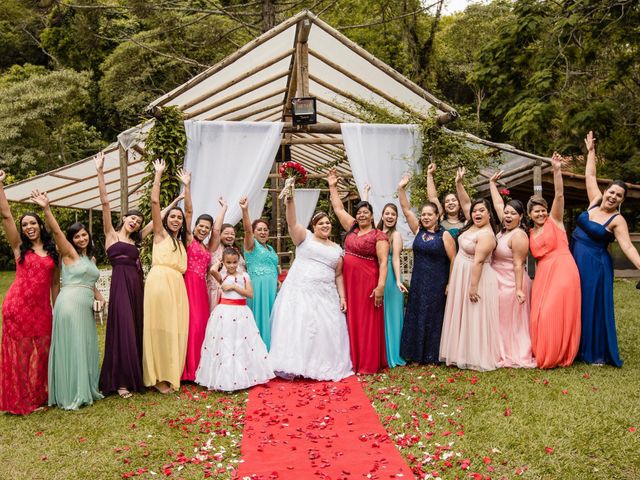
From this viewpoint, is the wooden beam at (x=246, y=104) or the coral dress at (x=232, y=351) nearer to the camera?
the coral dress at (x=232, y=351)

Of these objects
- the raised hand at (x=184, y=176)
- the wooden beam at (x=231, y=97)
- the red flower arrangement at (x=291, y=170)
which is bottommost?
the raised hand at (x=184, y=176)

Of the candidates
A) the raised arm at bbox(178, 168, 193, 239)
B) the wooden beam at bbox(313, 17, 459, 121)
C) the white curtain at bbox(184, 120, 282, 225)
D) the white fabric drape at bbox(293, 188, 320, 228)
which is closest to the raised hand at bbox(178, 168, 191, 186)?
the raised arm at bbox(178, 168, 193, 239)

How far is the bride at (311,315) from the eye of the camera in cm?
588

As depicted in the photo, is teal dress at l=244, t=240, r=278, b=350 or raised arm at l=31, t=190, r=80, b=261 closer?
raised arm at l=31, t=190, r=80, b=261

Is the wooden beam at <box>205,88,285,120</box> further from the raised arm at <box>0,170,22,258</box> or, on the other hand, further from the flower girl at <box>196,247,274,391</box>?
the raised arm at <box>0,170,22,258</box>

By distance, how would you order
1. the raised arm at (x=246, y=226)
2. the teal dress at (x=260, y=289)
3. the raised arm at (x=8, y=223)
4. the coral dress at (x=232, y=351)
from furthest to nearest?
the teal dress at (x=260, y=289) < the raised arm at (x=246, y=226) < the coral dress at (x=232, y=351) < the raised arm at (x=8, y=223)

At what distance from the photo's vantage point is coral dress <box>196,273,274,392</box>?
5.57 meters

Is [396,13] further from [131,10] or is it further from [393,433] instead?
[393,433]

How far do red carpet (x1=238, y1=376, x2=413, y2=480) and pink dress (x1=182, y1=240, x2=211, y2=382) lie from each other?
739 millimetres

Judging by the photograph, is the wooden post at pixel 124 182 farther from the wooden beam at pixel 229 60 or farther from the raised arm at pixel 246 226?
the raised arm at pixel 246 226

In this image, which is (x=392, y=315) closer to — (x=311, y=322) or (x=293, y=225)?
(x=311, y=322)

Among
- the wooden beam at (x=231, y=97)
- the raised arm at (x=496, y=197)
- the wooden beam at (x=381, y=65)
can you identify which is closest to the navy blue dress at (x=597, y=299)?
the raised arm at (x=496, y=197)

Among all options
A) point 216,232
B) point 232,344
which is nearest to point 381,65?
point 216,232

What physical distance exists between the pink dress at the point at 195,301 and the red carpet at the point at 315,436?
74cm
